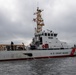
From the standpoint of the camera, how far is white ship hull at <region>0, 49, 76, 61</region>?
51781 millimetres

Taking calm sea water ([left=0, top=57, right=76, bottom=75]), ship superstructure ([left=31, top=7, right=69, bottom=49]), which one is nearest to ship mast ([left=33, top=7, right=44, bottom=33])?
ship superstructure ([left=31, top=7, right=69, bottom=49])

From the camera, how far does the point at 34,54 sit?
54.6m

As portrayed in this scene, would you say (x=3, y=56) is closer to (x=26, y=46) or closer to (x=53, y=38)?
(x=26, y=46)

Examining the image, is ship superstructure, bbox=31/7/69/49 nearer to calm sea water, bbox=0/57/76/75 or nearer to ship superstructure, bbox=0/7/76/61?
ship superstructure, bbox=0/7/76/61

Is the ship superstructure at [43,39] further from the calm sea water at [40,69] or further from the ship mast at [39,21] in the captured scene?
the calm sea water at [40,69]

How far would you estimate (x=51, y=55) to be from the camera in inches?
2219

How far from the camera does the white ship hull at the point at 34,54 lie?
51.8 m

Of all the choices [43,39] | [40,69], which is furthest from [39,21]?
[40,69]

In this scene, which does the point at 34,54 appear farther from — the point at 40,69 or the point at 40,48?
the point at 40,69

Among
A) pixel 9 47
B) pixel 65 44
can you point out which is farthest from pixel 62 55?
pixel 9 47

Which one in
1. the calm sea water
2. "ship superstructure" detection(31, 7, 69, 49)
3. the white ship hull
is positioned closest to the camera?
the calm sea water

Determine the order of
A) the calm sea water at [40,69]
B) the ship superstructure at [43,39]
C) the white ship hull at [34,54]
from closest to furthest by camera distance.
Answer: the calm sea water at [40,69]
the white ship hull at [34,54]
the ship superstructure at [43,39]

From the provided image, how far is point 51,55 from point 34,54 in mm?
4567

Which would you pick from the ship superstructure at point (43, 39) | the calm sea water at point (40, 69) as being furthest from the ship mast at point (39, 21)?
the calm sea water at point (40, 69)
